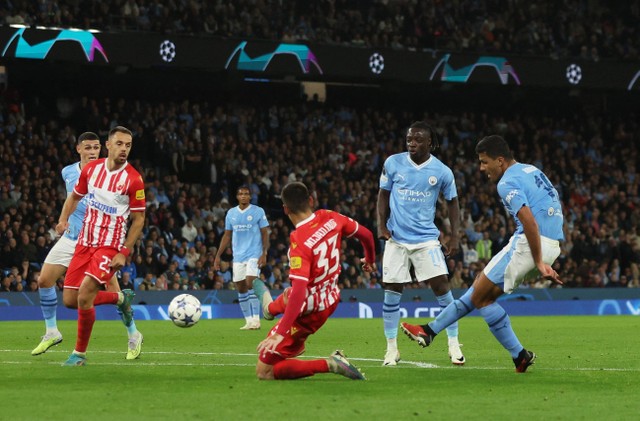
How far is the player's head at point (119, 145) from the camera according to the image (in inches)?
422

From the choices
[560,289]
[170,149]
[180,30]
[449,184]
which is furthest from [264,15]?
[449,184]

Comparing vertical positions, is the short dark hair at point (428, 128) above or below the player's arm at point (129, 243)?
above

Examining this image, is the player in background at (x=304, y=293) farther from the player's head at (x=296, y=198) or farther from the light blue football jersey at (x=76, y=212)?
the light blue football jersey at (x=76, y=212)

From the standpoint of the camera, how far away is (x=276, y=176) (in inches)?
1147

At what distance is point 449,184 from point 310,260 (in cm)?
350

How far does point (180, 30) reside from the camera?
29062 millimetres

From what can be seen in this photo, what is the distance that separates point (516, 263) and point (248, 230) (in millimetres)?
10313

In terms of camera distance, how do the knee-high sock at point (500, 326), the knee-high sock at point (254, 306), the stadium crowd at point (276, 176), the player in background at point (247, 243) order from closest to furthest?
1. the knee-high sock at point (500, 326)
2. the knee-high sock at point (254, 306)
3. the player in background at point (247, 243)
4. the stadium crowd at point (276, 176)

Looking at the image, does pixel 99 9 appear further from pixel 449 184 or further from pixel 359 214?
pixel 449 184

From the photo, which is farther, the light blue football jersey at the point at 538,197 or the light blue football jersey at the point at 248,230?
the light blue football jersey at the point at 248,230

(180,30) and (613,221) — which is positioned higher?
(180,30)

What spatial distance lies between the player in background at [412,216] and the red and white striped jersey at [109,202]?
2546 mm

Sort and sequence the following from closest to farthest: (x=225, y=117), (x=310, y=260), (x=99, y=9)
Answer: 1. (x=310, y=260)
2. (x=99, y=9)
3. (x=225, y=117)

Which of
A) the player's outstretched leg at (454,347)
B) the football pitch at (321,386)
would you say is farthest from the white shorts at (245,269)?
the player's outstretched leg at (454,347)
